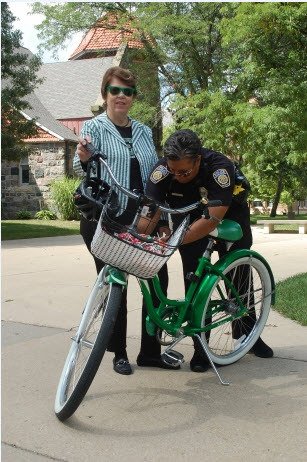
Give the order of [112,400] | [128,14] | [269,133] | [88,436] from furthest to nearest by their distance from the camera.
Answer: [128,14], [269,133], [112,400], [88,436]

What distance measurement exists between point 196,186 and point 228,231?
14.5 inches

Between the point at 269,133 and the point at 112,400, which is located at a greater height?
the point at 269,133

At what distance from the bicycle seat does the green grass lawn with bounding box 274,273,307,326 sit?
1.75 m

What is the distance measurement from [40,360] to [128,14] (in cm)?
2514

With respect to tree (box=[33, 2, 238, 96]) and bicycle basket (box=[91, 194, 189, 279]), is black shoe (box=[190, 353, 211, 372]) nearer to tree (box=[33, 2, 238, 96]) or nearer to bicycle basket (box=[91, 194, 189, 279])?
bicycle basket (box=[91, 194, 189, 279])

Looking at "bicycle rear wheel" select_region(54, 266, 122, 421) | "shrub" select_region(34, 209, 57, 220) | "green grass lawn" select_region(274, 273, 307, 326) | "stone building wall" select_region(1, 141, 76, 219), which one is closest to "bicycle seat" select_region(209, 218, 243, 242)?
"bicycle rear wheel" select_region(54, 266, 122, 421)

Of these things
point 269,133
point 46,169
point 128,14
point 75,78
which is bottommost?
point 46,169

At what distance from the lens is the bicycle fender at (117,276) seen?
3.37 meters

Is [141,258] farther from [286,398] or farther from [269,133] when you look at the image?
[269,133]

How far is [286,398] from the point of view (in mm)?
3582

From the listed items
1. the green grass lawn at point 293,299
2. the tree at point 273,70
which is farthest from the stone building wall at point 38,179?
the green grass lawn at point 293,299

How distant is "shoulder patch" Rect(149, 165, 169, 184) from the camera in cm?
383

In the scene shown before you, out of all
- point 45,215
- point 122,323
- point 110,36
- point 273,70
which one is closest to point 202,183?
point 122,323

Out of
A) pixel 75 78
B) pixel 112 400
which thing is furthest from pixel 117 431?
pixel 75 78
